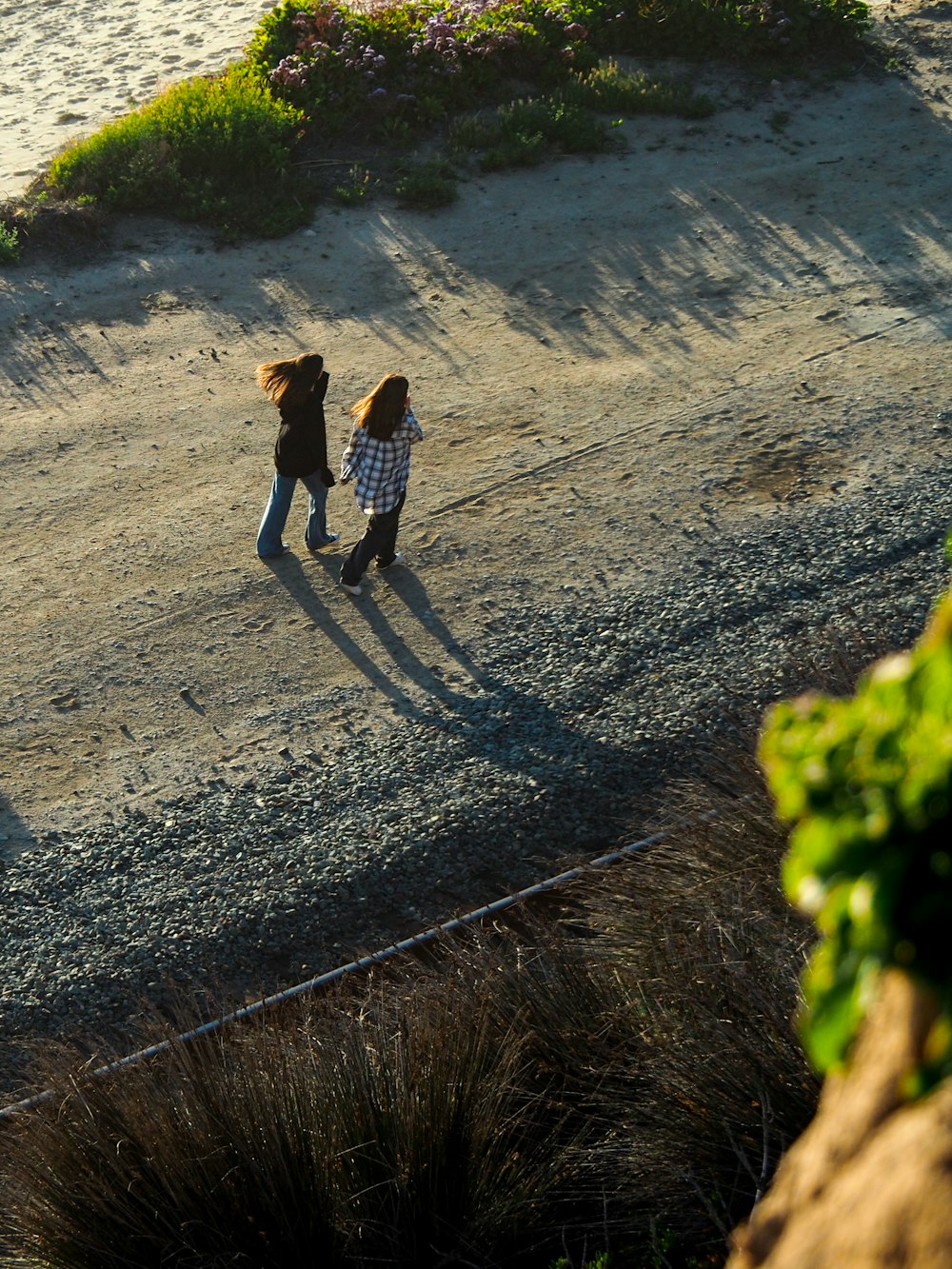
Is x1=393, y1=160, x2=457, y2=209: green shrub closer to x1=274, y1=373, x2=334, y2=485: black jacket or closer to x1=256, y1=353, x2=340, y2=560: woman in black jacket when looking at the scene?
x1=256, y1=353, x2=340, y2=560: woman in black jacket

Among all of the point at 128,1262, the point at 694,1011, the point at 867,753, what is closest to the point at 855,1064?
the point at 867,753

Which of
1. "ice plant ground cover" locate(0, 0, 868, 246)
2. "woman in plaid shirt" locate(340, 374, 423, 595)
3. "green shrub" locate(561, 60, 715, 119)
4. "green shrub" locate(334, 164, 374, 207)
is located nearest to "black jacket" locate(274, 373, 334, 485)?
"woman in plaid shirt" locate(340, 374, 423, 595)

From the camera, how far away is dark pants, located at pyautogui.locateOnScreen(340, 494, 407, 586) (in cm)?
988

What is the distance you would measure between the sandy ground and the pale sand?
184 inches

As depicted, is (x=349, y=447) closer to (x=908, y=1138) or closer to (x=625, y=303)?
(x=625, y=303)

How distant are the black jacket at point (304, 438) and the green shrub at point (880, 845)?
8258mm

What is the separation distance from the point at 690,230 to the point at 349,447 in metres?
7.31

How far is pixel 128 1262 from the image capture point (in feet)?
16.6

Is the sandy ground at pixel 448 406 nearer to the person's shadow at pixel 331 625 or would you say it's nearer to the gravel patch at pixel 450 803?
the person's shadow at pixel 331 625

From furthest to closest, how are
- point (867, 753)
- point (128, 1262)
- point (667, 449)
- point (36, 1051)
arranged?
point (667, 449) < point (36, 1051) < point (128, 1262) < point (867, 753)

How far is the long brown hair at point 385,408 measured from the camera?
9359 millimetres

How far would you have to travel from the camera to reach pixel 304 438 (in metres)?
10.0

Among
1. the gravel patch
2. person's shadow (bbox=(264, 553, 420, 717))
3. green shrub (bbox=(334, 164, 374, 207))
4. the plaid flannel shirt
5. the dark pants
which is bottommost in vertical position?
the gravel patch

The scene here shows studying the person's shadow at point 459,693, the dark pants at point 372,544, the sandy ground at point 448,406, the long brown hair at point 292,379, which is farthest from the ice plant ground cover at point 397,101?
the person's shadow at point 459,693
